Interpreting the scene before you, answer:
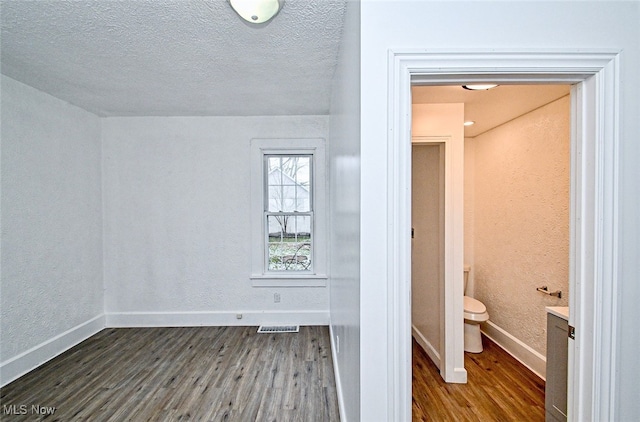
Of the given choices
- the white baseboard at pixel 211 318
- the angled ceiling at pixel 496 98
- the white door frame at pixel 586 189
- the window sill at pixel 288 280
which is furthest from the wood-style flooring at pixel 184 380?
the angled ceiling at pixel 496 98

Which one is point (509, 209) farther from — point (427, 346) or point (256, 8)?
point (256, 8)

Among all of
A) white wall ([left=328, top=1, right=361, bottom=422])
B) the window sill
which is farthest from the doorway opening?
the window sill

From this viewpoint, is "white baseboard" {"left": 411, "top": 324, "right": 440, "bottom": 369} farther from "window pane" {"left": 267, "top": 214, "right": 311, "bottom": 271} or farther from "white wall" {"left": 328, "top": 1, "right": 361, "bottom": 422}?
"window pane" {"left": 267, "top": 214, "right": 311, "bottom": 271}

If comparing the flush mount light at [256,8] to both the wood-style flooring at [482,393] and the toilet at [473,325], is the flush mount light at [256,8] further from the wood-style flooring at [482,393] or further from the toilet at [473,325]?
the toilet at [473,325]

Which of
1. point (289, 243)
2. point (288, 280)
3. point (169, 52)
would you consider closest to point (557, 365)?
point (288, 280)

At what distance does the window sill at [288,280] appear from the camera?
11.6 feet

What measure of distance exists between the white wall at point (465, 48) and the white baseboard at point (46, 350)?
10.1 ft

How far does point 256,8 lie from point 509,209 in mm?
3021

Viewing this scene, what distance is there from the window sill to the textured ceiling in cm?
202

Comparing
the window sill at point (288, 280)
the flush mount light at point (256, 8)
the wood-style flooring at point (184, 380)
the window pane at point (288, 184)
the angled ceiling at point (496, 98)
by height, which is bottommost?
the wood-style flooring at point (184, 380)

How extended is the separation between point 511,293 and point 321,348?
6.80ft

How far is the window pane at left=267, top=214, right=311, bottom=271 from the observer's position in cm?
365

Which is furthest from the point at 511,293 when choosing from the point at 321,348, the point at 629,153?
the point at 629,153

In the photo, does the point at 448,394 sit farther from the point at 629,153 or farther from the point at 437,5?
the point at 437,5
